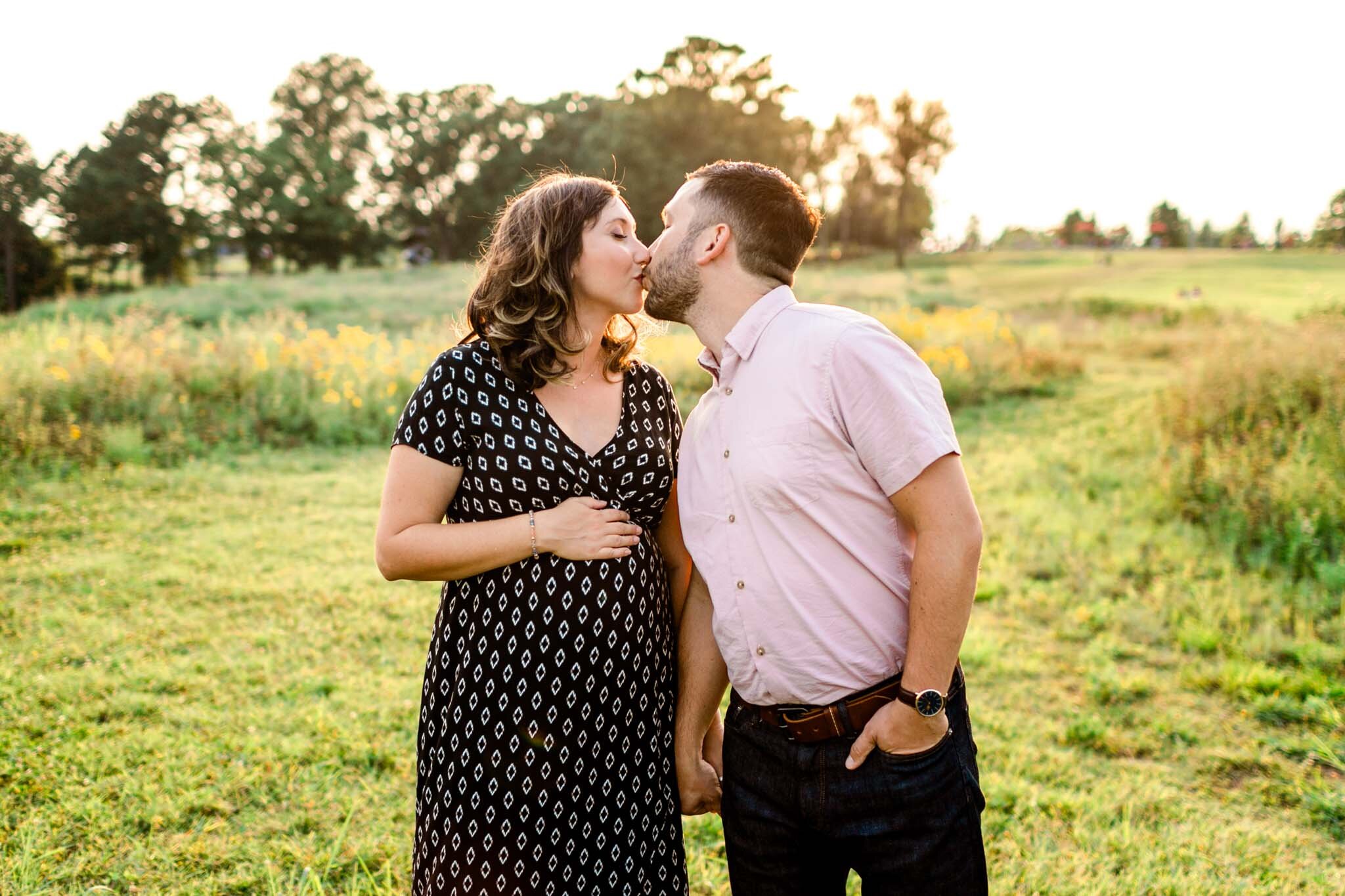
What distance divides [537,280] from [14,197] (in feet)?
147

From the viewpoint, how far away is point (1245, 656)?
4.99 m

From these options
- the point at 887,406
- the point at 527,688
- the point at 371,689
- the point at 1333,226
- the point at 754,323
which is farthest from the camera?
the point at 1333,226

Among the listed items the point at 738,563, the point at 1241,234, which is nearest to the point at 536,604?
the point at 738,563

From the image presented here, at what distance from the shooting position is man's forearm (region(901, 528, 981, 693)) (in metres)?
1.78

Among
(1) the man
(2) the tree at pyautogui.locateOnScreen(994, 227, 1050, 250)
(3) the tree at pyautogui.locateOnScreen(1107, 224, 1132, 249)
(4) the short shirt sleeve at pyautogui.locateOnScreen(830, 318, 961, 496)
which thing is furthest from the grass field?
(3) the tree at pyautogui.locateOnScreen(1107, 224, 1132, 249)

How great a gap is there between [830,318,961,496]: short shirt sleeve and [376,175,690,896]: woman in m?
0.65

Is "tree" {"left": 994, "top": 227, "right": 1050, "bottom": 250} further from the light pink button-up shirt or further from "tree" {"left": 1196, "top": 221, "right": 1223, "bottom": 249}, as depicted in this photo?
the light pink button-up shirt

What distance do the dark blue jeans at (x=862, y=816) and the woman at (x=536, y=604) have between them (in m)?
0.33

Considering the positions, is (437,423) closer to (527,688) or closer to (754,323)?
(527,688)

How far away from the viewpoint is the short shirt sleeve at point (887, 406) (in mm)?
1758

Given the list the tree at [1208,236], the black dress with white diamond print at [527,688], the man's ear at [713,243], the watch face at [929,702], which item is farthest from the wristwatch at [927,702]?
the tree at [1208,236]

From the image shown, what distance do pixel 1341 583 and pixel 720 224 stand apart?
562cm

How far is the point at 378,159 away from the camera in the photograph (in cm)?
5059

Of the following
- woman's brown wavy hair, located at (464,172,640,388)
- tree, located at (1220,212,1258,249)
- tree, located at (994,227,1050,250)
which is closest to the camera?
woman's brown wavy hair, located at (464,172,640,388)
